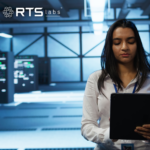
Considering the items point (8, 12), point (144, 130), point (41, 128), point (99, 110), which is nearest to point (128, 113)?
point (144, 130)

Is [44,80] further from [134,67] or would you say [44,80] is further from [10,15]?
[134,67]

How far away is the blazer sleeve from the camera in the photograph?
46.0 inches

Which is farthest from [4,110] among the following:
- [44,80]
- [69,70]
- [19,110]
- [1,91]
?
[69,70]

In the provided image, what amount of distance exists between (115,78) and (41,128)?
3919 millimetres

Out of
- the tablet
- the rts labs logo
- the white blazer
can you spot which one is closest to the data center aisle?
the white blazer

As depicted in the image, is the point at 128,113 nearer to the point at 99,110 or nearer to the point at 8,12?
the point at 99,110

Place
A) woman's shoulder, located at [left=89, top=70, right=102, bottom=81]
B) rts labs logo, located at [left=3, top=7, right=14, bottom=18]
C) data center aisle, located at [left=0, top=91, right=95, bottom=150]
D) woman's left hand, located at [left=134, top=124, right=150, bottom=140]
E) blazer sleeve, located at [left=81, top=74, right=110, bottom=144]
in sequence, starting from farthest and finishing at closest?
1. rts labs logo, located at [left=3, top=7, right=14, bottom=18]
2. data center aisle, located at [left=0, top=91, right=95, bottom=150]
3. woman's shoulder, located at [left=89, top=70, right=102, bottom=81]
4. blazer sleeve, located at [left=81, top=74, right=110, bottom=144]
5. woman's left hand, located at [left=134, top=124, right=150, bottom=140]

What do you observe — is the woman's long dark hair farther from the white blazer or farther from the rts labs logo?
the rts labs logo

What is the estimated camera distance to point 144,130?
3.32ft

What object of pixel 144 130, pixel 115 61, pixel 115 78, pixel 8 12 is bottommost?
pixel 144 130

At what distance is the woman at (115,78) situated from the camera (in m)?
1.20

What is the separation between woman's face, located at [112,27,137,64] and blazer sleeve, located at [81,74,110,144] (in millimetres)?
232

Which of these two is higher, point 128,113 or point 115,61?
point 115,61

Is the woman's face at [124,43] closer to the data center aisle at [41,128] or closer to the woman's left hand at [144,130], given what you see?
the woman's left hand at [144,130]
